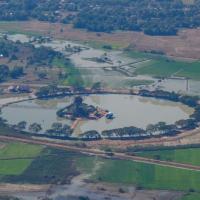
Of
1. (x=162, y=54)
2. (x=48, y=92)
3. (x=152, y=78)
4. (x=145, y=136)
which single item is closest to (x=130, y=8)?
(x=162, y=54)

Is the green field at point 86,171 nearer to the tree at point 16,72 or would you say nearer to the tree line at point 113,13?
the tree at point 16,72

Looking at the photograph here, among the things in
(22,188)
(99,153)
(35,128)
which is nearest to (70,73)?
(35,128)

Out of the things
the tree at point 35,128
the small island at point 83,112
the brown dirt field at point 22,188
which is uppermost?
the small island at point 83,112

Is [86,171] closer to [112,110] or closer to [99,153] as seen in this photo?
[99,153]

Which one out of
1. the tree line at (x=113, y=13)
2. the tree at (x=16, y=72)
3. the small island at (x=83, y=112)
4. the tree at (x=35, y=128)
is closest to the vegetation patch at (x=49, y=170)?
the tree at (x=35, y=128)

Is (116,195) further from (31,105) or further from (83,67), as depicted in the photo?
(83,67)

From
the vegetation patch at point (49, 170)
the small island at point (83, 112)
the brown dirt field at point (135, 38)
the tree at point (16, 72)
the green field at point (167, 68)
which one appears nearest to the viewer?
the vegetation patch at point (49, 170)
